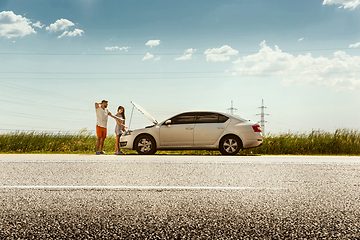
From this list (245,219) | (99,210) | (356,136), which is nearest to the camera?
(245,219)

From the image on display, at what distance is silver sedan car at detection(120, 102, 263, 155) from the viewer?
13242mm

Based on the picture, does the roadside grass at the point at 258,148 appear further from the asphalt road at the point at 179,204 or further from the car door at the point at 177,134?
the asphalt road at the point at 179,204

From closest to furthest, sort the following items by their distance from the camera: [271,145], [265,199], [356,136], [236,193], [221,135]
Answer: [265,199]
[236,193]
[221,135]
[271,145]
[356,136]

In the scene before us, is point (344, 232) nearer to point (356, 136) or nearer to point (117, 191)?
point (117, 191)

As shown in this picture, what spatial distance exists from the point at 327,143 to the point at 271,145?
2.89 meters

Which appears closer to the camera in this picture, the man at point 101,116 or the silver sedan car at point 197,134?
the silver sedan car at point 197,134

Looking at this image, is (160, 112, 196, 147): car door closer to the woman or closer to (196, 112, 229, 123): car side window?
(196, 112, 229, 123): car side window

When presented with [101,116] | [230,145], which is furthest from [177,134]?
[101,116]

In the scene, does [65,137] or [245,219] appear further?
[65,137]

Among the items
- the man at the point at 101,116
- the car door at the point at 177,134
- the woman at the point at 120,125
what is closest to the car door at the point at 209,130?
the car door at the point at 177,134

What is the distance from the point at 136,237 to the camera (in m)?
3.36

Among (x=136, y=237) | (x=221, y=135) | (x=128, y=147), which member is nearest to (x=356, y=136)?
(x=221, y=135)

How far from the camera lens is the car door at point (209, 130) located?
1331cm

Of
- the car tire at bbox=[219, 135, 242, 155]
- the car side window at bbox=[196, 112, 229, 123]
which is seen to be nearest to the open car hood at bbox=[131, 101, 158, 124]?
the car side window at bbox=[196, 112, 229, 123]
